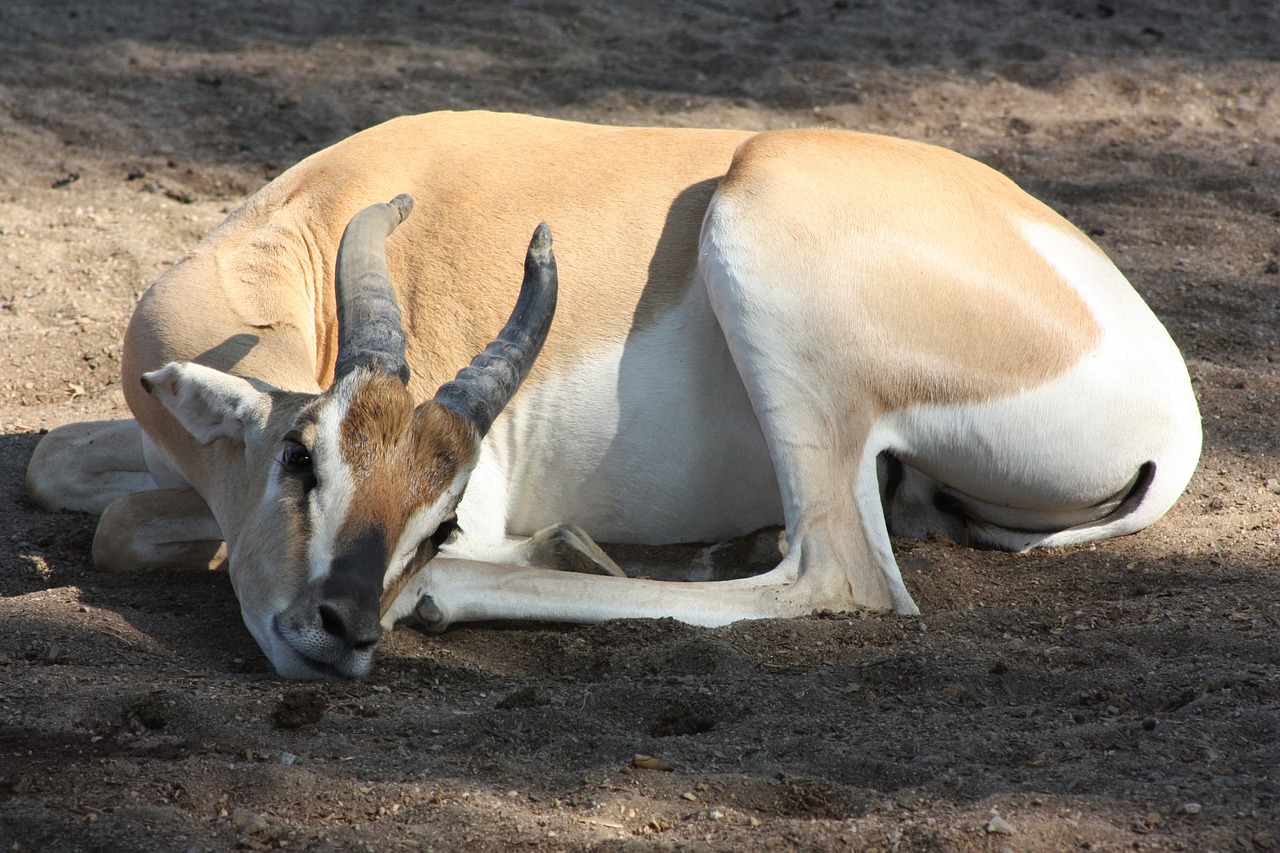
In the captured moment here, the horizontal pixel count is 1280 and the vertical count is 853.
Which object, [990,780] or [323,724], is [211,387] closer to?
[323,724]

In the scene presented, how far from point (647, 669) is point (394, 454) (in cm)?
72

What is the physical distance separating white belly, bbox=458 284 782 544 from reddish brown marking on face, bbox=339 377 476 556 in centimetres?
81

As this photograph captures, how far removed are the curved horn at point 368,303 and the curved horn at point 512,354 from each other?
0.48ft

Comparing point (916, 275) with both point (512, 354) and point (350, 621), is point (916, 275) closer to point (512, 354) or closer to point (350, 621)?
point (512, 354)

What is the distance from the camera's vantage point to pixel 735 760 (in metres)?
2.31

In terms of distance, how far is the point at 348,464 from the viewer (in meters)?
2.71

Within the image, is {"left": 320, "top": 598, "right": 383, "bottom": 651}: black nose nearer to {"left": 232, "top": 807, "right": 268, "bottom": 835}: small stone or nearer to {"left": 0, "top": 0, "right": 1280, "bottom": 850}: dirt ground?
{"left": 0, "top": 0, "right": 1280, "bottom": 850}: dirt ground

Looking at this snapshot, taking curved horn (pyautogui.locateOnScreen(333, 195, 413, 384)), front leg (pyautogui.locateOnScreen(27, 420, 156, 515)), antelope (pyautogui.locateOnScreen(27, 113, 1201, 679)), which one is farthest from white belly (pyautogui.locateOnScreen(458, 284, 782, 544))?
front leg (pyautogui.locateOnScreen(27, 420, 156, 515))

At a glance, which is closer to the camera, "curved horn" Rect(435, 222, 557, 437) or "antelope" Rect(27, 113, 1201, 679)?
"curved horn" Rect(435, 222, 557, 437)

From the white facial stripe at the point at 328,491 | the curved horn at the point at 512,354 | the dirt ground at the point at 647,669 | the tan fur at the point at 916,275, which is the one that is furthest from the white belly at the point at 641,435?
the white facial stripe at the point at 328,491

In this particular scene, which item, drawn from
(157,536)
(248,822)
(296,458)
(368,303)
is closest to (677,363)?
(368,303)

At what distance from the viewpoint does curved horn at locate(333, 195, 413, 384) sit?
2857 millimetres

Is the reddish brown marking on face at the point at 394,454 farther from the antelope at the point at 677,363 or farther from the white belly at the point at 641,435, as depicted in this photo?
the white belly at the point at 641,435

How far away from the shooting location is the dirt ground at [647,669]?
80.3 inches
